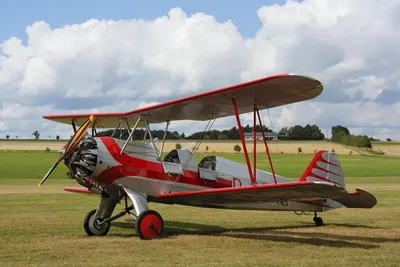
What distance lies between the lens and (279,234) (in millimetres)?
10883

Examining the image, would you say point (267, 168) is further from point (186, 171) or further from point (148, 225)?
point (148, 225)

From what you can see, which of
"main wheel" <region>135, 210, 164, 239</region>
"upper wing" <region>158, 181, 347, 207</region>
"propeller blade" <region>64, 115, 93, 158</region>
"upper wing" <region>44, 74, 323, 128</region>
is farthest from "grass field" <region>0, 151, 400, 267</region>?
"upper wing" <region>44, 74, 323, 128</region>

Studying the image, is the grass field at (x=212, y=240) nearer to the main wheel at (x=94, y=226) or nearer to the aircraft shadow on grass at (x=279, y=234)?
the aircraft shadow on grass at (x=279, y=234)

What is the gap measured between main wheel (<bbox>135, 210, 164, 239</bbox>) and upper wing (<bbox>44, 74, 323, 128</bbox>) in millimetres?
2185

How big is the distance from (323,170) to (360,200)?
131 centimetres

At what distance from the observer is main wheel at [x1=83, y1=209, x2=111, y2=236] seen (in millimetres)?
10711

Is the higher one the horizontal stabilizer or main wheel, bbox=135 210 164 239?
the horizontal stabilizer

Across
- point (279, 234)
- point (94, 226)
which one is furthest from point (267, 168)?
point (94, 226)

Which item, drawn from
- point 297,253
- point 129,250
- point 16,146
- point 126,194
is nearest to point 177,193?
point 126,194

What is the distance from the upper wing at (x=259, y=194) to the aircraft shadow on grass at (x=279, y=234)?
0.70m

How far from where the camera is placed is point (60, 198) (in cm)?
1981

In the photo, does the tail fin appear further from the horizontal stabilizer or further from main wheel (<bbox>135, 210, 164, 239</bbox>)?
main wheel (<bbox>135, 210, 164, 239</bbox>)

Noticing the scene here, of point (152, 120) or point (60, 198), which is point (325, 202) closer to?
point (152, 120)

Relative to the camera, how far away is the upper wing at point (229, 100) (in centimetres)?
930
